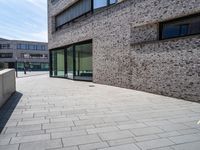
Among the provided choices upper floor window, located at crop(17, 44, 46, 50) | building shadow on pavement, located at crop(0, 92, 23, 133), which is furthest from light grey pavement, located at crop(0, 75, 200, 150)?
upper floor window, located at crop(17, 44, 46, 50)

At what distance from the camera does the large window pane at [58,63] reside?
2208 cm

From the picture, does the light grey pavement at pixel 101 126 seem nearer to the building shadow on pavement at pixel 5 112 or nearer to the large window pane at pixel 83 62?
the building shadow on pavement at pixel 5 112

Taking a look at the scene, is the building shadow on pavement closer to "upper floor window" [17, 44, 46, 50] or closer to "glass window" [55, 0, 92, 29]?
"glass window" [55, 0, 92, 29]

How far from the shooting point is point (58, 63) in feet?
75.0

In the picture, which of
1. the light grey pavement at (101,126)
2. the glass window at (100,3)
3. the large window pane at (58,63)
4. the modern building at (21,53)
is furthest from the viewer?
the modern building at (21,53)

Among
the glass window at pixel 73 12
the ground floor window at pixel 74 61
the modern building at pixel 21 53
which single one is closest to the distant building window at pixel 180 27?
the ground floor window at pixel 74 61

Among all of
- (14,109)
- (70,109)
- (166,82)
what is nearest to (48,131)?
(70,109)

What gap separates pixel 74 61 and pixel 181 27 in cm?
1168

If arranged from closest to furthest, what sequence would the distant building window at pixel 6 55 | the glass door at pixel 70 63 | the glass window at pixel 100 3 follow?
the glass window at pixel 100 3 < the glass door at pixel 70 63 < the distant building window at pixel 6 55

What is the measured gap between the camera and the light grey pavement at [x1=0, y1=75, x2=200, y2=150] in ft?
13.4

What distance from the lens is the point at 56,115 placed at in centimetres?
631

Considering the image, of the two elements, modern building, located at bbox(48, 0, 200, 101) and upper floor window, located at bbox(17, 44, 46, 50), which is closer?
modern building, located at bbox(48, 0, 200, 101)

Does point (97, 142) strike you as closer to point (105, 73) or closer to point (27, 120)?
point (27, 120)

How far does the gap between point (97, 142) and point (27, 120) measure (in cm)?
270
